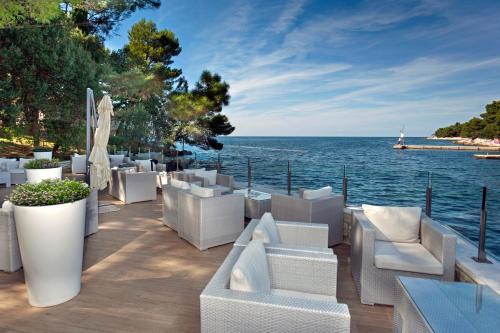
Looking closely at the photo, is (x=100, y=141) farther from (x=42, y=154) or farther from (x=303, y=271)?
(x=42, y=154)

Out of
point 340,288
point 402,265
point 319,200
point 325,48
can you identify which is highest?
point 325,48

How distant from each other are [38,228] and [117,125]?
49.5 feet

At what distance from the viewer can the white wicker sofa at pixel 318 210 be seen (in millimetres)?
3782

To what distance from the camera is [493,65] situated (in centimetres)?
2680

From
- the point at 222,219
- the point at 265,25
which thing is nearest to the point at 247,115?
the point at 265,25

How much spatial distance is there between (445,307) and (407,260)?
4.08 ft

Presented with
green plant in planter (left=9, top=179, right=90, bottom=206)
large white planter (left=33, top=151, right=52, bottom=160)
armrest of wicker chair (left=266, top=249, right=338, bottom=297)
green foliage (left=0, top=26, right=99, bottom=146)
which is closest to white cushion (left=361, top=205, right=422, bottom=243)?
armrest of wicker chair (left=266, top=249, right=338, bottom=297)

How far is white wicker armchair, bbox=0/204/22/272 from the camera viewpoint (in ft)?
10.0

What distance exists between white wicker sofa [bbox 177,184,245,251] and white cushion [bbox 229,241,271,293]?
187 centimetres

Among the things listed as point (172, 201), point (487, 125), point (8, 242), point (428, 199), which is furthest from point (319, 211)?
point (487, 125)

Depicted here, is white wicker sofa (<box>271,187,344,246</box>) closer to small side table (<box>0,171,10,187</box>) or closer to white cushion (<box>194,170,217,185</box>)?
white cushion (<box>194,170,217,185</box>)

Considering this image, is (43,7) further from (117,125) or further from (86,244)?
(117,125)

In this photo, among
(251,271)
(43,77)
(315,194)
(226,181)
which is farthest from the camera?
(43,77)

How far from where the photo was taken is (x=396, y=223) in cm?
305
